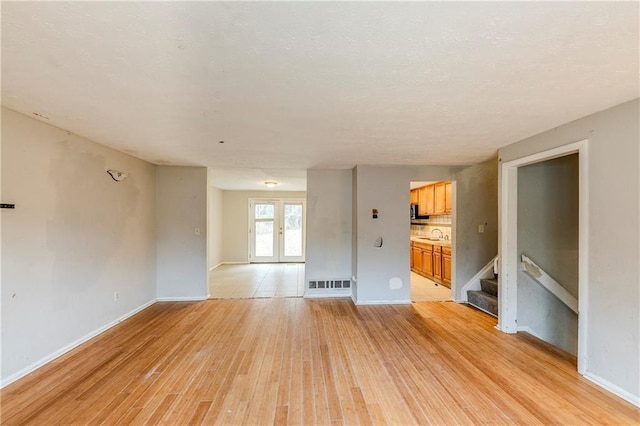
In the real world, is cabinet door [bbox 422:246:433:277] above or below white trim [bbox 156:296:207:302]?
above

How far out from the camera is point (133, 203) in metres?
3.97

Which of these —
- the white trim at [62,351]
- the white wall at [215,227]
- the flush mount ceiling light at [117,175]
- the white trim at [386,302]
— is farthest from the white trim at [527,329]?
the white wall at [215,227]

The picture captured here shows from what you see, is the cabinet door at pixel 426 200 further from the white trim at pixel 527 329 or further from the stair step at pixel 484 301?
the white trim at pixel 527 329

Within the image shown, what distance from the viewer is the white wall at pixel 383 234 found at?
4484 millimetres

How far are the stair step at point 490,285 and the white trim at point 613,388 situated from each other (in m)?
1.94

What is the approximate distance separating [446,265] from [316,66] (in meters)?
5.18

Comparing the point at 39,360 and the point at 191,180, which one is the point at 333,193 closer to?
the point at 191,180

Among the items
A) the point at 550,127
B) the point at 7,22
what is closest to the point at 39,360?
the point at 7,22

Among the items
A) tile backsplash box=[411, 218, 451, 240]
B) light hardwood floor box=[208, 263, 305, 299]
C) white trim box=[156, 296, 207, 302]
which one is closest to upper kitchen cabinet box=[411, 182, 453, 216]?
tile backsplash box=[411, 218, 451, 240]

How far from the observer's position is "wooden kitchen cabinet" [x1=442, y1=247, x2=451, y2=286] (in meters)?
5.47

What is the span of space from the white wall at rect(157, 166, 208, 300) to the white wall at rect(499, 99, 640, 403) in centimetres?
497

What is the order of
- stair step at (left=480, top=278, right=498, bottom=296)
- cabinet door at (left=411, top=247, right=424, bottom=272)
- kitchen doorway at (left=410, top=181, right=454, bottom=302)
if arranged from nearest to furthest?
stair step at (left=480, top=278, right=498, bottom=296) → kitchen doorway at (left=410, top=181, right=454, bottom=302) → cabinet door at (left=411, top=247, right=424, bottom=272)

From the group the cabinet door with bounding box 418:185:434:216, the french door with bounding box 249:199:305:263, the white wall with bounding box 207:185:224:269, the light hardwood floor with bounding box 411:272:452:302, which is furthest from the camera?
the french door with bounding box 249:199:305:263

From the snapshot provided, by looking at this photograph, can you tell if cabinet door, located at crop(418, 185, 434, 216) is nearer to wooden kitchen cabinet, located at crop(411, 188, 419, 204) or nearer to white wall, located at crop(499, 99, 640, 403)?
wooden kitchen cabinet, located at crop(411, 188, 419, 204)
